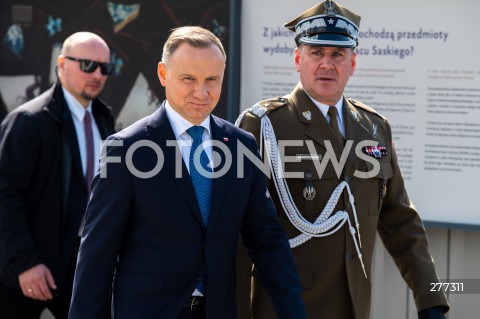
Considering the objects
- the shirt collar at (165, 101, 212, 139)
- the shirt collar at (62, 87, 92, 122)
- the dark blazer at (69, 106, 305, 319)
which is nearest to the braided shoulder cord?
the dark blazer at (69, 106, 305, 319)

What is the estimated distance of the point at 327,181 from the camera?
10.7 ft

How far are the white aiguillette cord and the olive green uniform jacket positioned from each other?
1.0 inches

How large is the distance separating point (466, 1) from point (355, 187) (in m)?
1.58

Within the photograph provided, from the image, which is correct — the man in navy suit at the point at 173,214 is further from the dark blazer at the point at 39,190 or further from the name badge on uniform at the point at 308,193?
the dark blazer at the point at 39,190

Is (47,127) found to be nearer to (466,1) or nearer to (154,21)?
(154,21)

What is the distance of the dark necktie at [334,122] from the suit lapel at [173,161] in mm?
923

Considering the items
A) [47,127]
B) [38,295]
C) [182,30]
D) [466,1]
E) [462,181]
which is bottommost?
[38,295]

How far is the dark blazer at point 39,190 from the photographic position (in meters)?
→ 4.14

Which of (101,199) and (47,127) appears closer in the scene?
(101,199)

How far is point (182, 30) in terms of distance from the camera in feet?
8.80

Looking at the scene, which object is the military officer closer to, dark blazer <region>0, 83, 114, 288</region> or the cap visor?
the cap visor

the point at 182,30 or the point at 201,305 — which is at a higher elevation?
the point at 182,30

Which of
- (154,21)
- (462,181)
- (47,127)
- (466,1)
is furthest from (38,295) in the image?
(466,1)

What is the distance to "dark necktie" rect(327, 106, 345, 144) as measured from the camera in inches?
131
